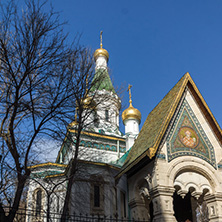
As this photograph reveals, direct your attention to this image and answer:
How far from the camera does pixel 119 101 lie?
13.5 metres

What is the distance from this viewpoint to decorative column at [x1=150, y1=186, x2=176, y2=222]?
1025cm

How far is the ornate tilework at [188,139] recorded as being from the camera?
11.7m

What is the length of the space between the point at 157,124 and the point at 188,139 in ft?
4.33

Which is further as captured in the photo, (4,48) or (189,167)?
(189,167)

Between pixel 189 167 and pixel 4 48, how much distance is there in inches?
304

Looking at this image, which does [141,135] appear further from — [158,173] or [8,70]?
[8,70]

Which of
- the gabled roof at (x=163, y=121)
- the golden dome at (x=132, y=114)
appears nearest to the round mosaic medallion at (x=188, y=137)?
the gabled roof at (x=163, y=121)

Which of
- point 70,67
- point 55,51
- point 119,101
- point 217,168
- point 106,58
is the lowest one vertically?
point 217,168

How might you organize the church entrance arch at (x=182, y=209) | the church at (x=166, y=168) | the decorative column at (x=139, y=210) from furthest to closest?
1. the church entrance arch at (x=182, y=209)
2. the decorative column at (x=139, y=210)
3. the church at (x=166, y=168)

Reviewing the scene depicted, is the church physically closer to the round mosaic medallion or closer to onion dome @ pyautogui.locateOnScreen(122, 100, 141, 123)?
the round mosaic medallion

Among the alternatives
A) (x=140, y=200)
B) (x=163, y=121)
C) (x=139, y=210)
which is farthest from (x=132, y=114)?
(x=139, y=210)

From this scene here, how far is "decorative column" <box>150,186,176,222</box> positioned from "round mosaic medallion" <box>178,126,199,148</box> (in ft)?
6.81

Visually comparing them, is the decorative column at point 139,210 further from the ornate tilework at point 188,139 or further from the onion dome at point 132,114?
the onion dome at point 132,114

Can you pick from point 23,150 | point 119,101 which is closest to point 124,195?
point 119,101
